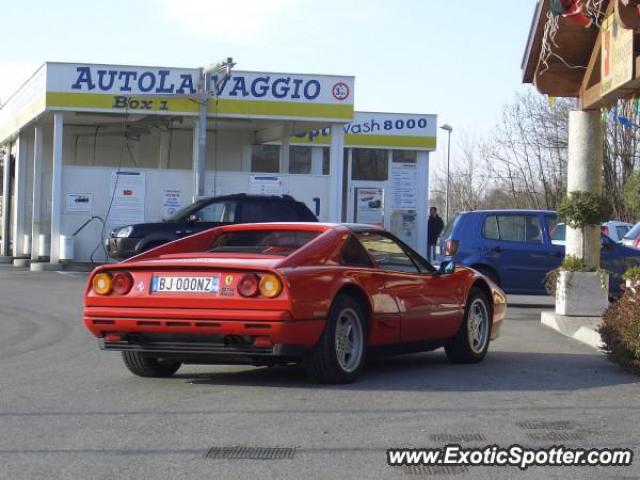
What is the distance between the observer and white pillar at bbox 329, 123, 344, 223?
86.8 feet

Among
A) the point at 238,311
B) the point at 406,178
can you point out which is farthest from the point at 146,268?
the point at 406,178

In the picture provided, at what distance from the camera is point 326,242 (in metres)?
8.66

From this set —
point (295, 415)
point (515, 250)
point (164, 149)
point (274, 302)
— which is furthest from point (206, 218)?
point (295, 415)

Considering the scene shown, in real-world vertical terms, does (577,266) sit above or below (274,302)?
above

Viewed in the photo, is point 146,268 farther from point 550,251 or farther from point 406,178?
point 406,178

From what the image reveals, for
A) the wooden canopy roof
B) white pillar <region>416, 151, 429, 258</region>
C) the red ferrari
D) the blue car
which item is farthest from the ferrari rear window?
white pillar <region>416, 151, 429, 258</region>

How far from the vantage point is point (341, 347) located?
8.52 m

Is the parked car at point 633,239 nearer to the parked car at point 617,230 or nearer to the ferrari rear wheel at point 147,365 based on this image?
the parked car at point 617,230

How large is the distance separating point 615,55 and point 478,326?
3.71 m

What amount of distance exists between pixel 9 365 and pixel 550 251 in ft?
31.9

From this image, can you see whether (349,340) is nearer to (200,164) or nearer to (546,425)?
(546,425)

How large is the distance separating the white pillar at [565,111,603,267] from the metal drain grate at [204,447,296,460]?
898cm

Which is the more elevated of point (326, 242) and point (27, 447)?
point (326, 242)

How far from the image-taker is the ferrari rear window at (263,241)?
914 cm
